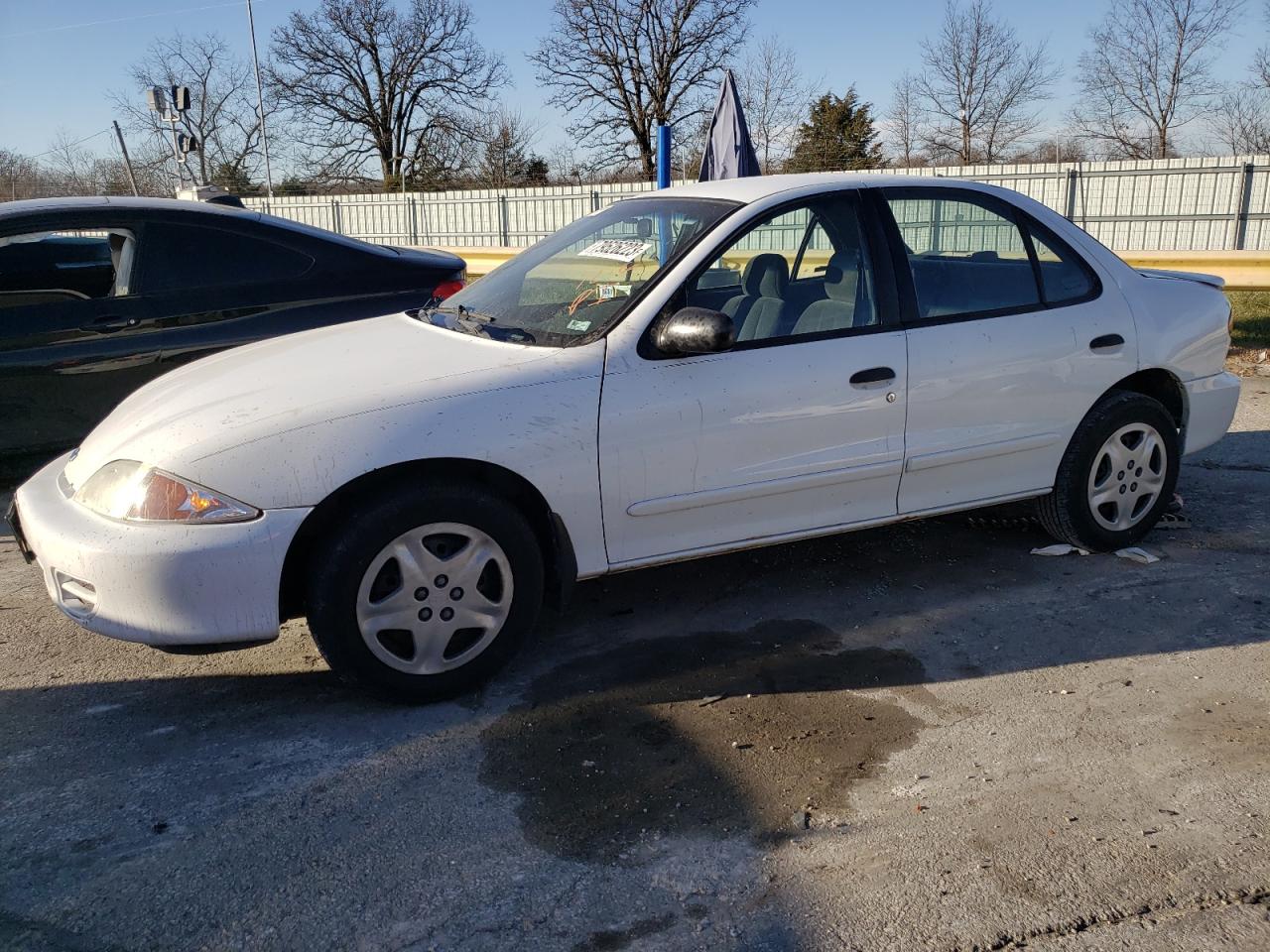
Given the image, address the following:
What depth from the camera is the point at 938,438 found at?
411cm

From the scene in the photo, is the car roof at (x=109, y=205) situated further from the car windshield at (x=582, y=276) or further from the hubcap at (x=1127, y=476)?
the hubcap at (x=1127, y=476)

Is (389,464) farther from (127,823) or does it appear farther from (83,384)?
(83,384)

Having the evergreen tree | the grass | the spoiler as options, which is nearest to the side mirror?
the spoiler

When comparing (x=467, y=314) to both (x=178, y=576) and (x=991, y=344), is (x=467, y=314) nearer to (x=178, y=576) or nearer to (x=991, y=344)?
(x=178, y=576)

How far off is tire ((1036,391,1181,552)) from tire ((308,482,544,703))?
2.43 metres

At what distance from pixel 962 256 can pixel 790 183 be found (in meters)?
0.86

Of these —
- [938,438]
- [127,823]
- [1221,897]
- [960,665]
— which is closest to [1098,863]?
[1221,897]

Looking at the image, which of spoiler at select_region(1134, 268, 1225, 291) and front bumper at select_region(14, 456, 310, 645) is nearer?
front bumper at select_region(14, 456, 310, 645)

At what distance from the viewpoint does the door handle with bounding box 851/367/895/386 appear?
12.7ft

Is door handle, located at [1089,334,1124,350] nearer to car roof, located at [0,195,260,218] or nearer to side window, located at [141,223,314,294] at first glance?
side window, located at [141,223,314,294]

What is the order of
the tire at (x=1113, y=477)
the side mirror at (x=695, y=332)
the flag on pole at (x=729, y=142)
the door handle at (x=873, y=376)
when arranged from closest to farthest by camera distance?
the side mirror at (x=695, y=332)
the door handle at (x=873, y=376)
the tire at (x=1113, y=477)
the flag on pole at (x=729, y=142)

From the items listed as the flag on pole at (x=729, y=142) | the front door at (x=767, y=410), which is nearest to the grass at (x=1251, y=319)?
the flag on pole at (x=729, y=142)

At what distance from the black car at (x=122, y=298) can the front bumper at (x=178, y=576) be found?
243cm

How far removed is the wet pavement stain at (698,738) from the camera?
2791 millimetres
